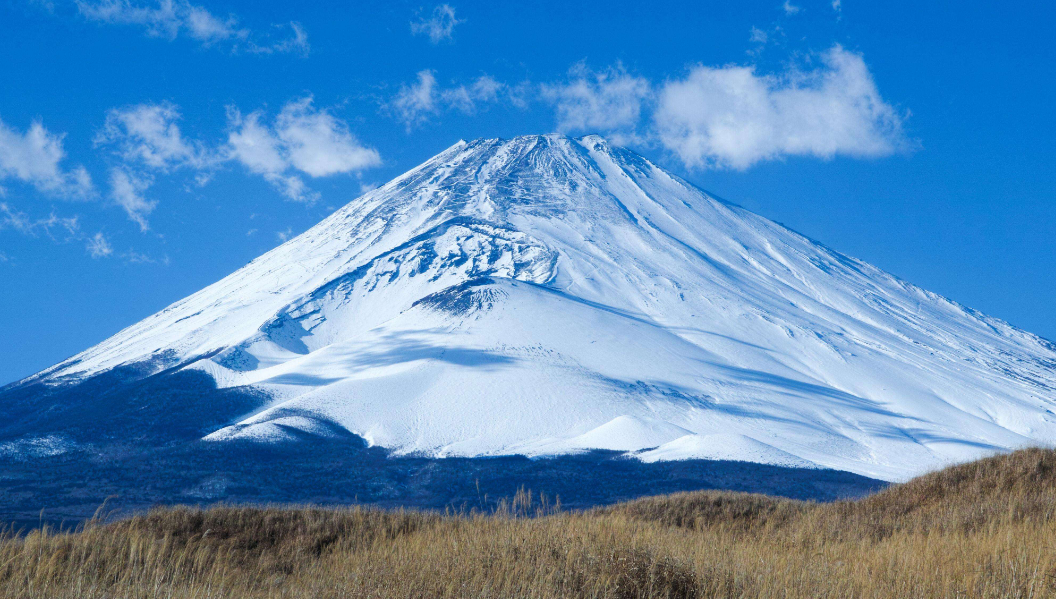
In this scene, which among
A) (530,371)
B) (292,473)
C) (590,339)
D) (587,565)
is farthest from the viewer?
(590,339)

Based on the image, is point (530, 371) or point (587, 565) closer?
point (587, 565)

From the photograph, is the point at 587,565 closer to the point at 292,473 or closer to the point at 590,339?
the point at 292,473

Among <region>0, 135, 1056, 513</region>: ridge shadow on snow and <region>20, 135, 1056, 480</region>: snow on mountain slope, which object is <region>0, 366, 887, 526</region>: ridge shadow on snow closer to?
<region>0, 135, 1056, 513</region>: ridge shadow on snow

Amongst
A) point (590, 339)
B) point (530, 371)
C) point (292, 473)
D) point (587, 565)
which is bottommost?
point (292, 473)

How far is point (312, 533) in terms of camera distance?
10930mm

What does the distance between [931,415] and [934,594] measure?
9065cm

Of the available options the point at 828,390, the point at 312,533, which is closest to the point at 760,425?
the point at 828,390

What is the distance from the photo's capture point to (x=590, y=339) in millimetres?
97312

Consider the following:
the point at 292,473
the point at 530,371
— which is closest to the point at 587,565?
the point at 292,473

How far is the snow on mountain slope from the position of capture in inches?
2977

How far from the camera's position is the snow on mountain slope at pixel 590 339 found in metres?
75.6

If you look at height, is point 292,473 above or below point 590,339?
below

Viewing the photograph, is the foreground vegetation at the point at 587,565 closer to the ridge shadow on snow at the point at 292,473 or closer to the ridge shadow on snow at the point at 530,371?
the ridge shadow on snow at the point at 530,371

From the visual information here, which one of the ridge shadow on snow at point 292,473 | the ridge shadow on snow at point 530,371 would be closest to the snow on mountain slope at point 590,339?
the ridge shadow on snow at point 530,371
